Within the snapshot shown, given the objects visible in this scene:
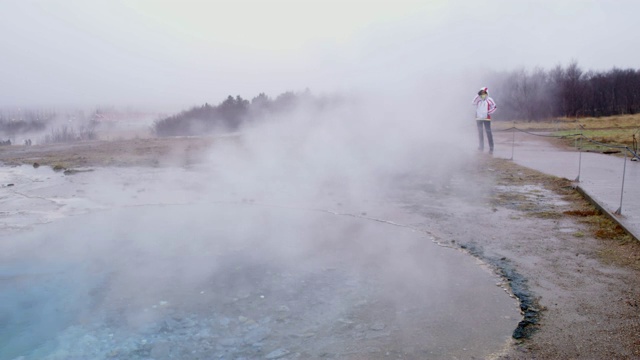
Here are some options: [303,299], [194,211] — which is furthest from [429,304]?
[194,211]

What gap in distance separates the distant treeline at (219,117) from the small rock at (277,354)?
1394 centimetres

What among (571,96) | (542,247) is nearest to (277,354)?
(542,247)

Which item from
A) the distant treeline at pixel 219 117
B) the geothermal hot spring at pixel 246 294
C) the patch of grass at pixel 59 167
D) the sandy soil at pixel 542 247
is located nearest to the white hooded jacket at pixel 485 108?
the sandy soil at pixel 542 247

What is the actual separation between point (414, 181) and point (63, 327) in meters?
5.64

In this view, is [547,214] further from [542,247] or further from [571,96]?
[571,96]

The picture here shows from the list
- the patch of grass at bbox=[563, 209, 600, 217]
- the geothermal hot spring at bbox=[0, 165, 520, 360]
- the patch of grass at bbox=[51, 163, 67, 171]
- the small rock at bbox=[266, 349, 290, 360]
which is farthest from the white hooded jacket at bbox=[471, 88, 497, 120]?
the small rock at bbox=[266, 349, 290, 360]

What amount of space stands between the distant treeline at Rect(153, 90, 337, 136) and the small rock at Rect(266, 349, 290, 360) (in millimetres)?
13936

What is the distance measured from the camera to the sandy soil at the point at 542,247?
8.80ft

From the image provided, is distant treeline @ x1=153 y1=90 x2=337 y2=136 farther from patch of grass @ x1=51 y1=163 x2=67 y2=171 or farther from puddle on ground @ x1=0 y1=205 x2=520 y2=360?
puddle on ground @ x1=0 y1=205 x2=520 y2=360

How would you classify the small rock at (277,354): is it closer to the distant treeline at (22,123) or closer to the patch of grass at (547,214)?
the patch of grass at (547,214)

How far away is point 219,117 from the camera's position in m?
19.4

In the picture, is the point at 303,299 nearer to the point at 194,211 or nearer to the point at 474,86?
the point at 194,211

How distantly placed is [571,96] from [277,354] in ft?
88.6

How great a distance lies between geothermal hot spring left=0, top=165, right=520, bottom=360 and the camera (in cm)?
271
